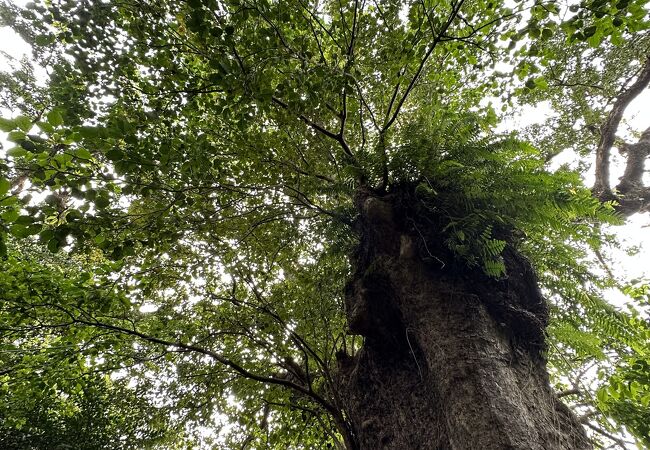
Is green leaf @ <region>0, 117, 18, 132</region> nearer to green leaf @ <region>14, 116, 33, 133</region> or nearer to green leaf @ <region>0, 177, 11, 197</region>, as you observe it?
green leaf @ <region>14, 116, 33, 133</region>

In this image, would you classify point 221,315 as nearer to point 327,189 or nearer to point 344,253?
point 344,253

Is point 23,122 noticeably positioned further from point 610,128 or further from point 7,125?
point 610,128

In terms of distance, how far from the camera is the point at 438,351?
2221 millimetres

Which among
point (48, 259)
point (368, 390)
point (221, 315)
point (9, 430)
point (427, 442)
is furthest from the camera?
point (48, 259)

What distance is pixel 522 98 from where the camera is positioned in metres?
5.55

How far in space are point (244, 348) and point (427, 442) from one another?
3379 millimetres

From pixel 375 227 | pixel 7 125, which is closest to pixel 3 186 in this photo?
pixel 7 125

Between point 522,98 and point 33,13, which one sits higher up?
point 522,98

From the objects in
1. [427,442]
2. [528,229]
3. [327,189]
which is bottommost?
[427,442]

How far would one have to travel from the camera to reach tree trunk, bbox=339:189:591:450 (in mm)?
1886

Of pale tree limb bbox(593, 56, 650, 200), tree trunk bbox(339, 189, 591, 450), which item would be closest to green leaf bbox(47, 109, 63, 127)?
tree trunk bbox(339, 189, 591, 450)

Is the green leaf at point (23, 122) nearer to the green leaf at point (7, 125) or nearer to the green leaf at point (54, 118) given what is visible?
the green leaf at point (7, 125)

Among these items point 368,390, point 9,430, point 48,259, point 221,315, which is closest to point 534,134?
point 368,390

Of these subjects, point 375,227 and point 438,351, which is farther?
point 375,227
